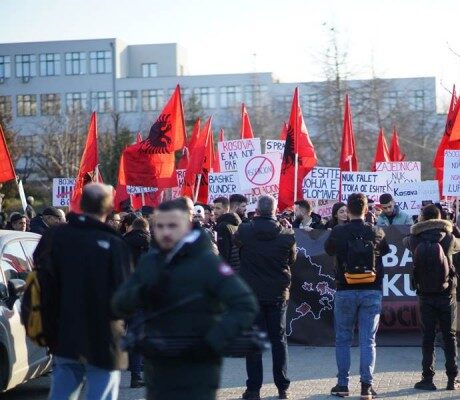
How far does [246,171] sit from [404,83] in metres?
78.3

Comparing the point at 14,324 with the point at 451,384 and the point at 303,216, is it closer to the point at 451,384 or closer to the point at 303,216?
the point at 451,384

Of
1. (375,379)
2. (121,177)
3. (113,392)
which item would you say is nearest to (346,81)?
(121,177)

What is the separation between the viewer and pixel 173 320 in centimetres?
541

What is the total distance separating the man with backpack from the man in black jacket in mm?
1318

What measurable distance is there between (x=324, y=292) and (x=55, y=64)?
8740 centimetres

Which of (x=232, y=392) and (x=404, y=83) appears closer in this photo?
(x=232, y=392)

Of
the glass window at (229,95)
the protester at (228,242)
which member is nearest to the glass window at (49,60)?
the glass window at (229,95)

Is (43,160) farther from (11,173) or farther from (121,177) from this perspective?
(11,173)

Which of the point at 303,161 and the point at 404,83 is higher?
the point at 404,83

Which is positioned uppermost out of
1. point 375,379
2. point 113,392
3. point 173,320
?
point 173,320

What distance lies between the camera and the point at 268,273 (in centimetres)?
970

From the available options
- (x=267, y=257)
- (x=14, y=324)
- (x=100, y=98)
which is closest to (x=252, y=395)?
(x=267, y=257)

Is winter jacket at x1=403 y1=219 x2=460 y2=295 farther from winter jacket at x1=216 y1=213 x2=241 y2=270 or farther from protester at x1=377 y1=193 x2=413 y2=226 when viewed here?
protester at x1=377 y1=193 x2=413 y2=226

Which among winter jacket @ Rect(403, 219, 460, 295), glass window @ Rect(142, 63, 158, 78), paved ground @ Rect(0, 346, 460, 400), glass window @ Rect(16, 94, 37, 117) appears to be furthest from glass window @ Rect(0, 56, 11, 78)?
winter jacket @ Rect(403, 219, 460, 295)
